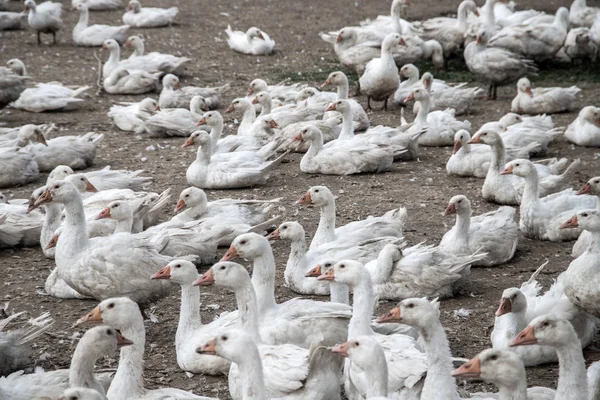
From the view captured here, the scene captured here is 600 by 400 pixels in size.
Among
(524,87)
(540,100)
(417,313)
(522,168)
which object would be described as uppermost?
(417,313)

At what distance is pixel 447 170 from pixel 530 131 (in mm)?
1270

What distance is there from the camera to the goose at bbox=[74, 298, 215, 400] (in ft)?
19.1

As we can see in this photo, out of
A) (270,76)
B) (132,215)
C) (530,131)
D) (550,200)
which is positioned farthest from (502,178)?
(270,76)

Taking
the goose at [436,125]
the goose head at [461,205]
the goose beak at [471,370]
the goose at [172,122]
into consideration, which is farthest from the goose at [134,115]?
the goose beak at [471,370]

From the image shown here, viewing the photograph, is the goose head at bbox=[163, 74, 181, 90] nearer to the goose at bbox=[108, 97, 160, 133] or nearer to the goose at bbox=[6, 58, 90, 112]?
the goose at bbox=[108, 97, 160, 133]

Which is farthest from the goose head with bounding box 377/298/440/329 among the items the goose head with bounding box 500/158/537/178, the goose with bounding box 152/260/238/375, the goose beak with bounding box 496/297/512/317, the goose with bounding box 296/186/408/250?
the goose head with bounding box 500/158/537/178

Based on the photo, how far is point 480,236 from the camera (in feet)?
28.8

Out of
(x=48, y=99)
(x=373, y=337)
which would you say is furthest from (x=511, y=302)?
(x=48, y=99)

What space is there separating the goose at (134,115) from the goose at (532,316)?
278 inches

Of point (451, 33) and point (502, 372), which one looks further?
point (451, 33)

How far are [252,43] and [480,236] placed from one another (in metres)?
9.70

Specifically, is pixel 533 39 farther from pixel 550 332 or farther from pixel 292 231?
pixel 550 332

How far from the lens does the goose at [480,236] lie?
28.3 ft

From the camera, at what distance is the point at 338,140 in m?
11.7
